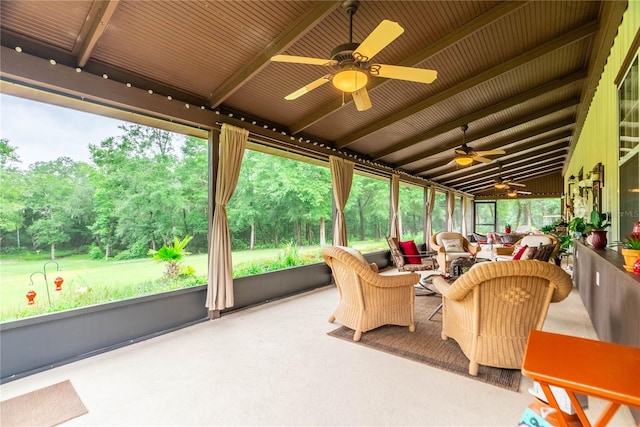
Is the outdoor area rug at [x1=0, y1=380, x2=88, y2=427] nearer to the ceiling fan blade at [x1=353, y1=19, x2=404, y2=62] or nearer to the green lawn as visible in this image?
the green lawn

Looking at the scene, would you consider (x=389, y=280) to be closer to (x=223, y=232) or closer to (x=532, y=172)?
(x=223, y=232)

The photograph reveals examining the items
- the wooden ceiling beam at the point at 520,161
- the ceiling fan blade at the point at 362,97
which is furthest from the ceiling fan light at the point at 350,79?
the wooden ceiling beam at the point at 520,161

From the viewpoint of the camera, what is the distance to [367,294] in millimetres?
3258

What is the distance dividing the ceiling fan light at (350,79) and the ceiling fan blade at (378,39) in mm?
96

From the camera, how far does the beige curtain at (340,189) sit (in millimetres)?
5844

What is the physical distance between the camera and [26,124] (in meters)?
2.68

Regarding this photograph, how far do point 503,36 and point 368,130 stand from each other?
7.65 feet

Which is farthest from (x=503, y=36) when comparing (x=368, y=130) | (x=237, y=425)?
(x=237, y=425)

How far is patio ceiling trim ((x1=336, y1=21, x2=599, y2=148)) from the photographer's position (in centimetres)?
334

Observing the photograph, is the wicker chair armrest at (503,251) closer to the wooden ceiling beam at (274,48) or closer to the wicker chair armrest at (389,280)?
the wicker chair armrest at (389,280)

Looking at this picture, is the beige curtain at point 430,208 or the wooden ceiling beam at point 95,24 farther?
the beige curtain at point 430,208

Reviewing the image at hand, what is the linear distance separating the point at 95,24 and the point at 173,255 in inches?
93.3

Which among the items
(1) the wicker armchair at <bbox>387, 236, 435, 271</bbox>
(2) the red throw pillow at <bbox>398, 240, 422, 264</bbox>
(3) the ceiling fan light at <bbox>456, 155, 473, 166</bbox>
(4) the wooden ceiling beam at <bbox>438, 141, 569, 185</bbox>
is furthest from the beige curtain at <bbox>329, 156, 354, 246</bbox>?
(4) the wooden ceiling beam at <bbox>438, 141, 569, 185</bbox>

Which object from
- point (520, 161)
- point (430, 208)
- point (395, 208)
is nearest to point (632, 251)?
point (395, 208)
